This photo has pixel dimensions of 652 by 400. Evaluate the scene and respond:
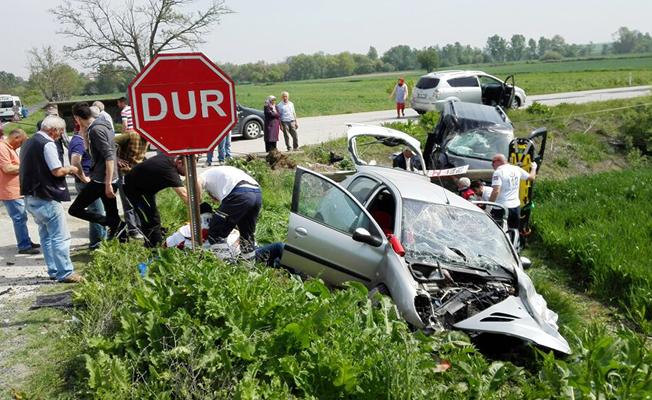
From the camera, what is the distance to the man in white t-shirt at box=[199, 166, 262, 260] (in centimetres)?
614

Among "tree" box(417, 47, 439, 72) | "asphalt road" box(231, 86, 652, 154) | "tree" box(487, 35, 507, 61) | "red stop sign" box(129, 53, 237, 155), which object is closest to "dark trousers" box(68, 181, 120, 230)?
"red stop sign" box(129, 53, 237, 155)

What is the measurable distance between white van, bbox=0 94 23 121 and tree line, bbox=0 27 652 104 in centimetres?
669

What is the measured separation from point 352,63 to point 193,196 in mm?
120235

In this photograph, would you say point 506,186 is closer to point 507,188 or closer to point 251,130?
point 507,188

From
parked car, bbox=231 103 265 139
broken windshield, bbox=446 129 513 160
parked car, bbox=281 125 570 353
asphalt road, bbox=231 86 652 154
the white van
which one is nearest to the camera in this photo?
parked car, bbox=281 125 570 353

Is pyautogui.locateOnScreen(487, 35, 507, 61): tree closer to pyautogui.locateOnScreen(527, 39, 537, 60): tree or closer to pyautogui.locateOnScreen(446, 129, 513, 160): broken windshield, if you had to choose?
pyautogui.locateOnScreen(527, 39, 537, 60): tree

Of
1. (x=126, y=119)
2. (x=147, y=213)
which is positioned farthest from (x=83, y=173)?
(x=126, y=119)

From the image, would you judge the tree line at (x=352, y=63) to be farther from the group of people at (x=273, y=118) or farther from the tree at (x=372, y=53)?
the group of people at (x=273, y=118)

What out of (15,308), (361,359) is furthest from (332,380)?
(15,308)

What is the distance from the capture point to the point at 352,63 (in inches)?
4791

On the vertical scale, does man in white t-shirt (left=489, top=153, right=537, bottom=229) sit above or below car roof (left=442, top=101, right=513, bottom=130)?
below

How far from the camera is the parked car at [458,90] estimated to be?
23.2 m

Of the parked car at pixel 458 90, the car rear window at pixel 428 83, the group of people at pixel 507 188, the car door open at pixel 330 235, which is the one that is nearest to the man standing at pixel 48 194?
the car door open at pixel 330 235

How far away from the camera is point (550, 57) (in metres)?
124
